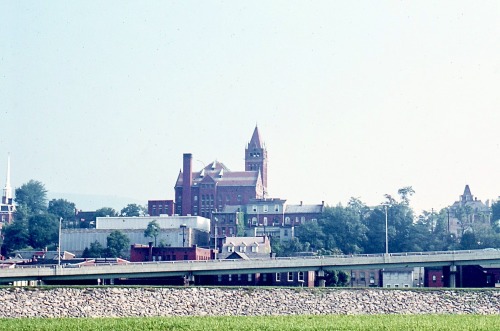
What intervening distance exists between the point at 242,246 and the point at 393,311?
7679cm

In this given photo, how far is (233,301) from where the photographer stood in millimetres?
98000

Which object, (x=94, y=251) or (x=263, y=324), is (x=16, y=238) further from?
(x=263, y=324)

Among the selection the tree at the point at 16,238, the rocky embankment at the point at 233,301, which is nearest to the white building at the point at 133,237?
the tree at the point at 16,238

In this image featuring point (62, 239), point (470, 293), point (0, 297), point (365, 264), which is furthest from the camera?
point (62, 239)

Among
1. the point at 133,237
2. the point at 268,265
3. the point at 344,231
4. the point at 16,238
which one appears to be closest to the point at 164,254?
the point at 133,237

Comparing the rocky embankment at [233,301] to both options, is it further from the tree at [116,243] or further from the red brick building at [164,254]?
the tree at [116,243]

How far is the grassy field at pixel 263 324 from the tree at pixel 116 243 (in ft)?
342

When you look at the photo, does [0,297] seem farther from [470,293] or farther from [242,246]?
[242,246]

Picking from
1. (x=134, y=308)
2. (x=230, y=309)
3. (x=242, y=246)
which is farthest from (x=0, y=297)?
(x=242, y=246)

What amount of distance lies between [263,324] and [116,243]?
372 feet

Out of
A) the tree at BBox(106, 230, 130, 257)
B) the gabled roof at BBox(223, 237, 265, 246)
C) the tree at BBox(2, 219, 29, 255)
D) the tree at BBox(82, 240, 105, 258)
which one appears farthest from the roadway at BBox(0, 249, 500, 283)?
the tree at BBox(2, 219, 29, 255)

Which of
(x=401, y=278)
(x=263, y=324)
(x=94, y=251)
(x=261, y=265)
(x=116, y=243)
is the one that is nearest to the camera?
(x=263, y=324)

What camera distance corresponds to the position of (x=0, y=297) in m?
93.9

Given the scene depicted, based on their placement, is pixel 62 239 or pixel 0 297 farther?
pixel 62 239
